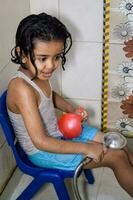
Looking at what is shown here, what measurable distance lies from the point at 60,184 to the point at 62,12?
0.77 m

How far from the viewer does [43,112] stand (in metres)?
1.30

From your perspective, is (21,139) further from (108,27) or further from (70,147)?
(108,27)

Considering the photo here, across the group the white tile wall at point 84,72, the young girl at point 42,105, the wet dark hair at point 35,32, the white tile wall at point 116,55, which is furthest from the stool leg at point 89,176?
the wet dark hair at point 35,32

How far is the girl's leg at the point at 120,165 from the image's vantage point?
126 cm

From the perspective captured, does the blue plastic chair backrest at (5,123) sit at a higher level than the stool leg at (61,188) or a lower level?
higher

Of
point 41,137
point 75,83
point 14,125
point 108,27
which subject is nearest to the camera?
point 41,137

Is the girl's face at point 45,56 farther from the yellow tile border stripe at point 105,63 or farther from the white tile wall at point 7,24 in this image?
the yellow tile border stripe at point 105,63

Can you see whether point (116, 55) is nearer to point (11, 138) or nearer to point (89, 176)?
point (89, 176)

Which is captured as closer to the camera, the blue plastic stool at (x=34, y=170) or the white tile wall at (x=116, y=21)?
the blue plastic stool at (x=34, y=170)

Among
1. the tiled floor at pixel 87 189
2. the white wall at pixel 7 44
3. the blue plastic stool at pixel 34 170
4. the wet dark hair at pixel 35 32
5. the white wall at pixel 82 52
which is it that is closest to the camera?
the wet dark hair at pixel 35 32

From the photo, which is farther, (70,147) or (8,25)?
(8,25)

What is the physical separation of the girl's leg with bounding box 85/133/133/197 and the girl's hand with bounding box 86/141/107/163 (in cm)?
7

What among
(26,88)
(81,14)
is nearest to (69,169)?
(26,88)

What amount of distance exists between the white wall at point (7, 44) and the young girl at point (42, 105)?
153 millimetres
